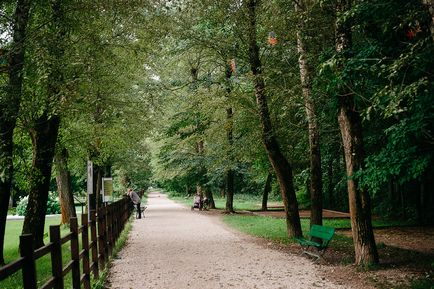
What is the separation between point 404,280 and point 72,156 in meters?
13.5

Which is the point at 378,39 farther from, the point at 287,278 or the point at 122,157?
the point at 122,157

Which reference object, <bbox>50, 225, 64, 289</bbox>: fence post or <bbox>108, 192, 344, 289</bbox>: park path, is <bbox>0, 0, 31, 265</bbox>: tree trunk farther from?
<bbox>50, 225, 64, 289</bbox>: fence post

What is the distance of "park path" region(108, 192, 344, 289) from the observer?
8227 millimetres

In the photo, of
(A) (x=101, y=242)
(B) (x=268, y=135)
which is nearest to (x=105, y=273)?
(A) (x=101, y=242)

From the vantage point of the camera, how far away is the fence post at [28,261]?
3840 mm

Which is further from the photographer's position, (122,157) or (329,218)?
(122,157)

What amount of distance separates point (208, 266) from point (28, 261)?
6.44 metres

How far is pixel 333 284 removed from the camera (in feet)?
26.2

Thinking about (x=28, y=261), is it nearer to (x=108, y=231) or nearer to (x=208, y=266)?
(x=208, y=266)

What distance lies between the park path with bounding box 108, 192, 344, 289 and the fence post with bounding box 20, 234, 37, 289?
4373 mm

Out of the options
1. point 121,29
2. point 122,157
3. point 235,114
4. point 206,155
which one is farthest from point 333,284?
point 122,157

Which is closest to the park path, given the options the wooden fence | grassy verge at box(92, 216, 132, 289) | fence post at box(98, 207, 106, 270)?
grassy verge at box(92, 216, 132, 289)

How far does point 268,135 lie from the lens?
14.1m

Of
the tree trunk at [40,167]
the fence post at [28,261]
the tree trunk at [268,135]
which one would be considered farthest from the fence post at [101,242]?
the tree trunk at [268,135]
